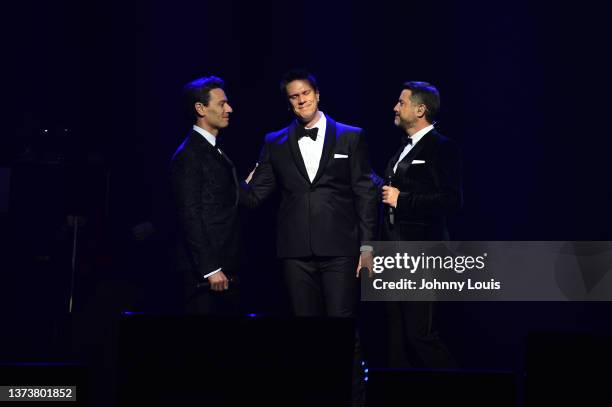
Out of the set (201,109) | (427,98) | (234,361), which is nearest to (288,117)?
(201,109)

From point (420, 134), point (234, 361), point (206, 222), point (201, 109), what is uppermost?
point (201, 109)

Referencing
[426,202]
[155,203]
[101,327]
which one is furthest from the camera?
[155,203]

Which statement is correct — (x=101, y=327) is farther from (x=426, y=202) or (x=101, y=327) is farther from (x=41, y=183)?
(x=426, y=202)

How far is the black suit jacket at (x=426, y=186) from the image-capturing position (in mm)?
4836

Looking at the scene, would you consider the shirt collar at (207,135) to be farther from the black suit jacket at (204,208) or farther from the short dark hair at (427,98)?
→ the short dark hair at (427,98)

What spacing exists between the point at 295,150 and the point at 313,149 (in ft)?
0.31

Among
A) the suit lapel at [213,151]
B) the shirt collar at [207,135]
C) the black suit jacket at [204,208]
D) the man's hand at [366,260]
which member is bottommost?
the man's hand at [366,260]

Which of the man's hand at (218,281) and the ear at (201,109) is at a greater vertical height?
the ear at (201,109)

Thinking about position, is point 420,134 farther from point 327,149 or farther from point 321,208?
point 321,208

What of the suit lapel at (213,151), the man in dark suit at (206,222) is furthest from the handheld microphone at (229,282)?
the suit lapel at (213,151)

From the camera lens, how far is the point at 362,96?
18.6 feet

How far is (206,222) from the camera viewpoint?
487cm

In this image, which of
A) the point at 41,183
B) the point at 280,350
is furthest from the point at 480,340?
the point at 280,350

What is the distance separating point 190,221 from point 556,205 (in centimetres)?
230
